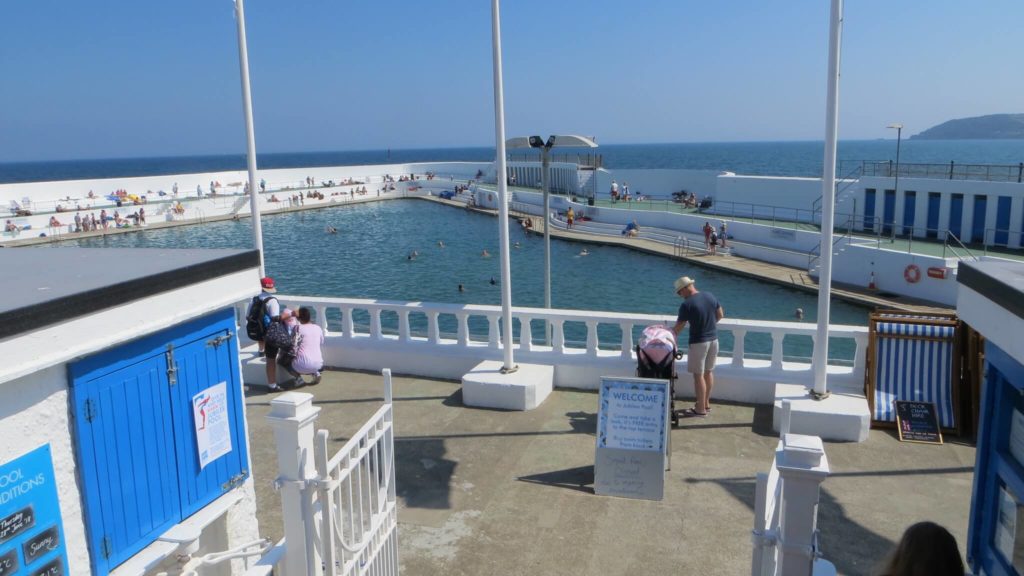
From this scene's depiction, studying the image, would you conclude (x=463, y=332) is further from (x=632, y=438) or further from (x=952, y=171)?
(x=952, y=171)

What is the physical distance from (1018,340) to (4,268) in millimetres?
6176

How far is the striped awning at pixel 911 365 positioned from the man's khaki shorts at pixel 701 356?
74.2 inches

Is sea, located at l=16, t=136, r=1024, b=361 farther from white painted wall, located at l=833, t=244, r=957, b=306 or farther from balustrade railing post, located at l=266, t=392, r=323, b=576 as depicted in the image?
balustrade railing post, located at l=266, t=392, r=323, b=576

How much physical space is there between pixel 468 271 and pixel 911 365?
32042 mm

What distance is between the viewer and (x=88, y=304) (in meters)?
3.94

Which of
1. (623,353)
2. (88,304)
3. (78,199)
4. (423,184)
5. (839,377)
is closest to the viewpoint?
(88,304)

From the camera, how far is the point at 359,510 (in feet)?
16.4

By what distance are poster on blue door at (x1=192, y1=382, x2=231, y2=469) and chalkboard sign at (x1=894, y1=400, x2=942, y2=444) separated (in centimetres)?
696

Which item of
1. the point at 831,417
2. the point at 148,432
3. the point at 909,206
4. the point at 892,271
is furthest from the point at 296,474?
the point at 909,206

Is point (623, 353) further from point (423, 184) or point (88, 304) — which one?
point (423, 184)

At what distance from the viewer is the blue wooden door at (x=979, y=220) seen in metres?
31.6

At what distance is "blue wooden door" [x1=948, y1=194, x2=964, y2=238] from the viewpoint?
32500 mm

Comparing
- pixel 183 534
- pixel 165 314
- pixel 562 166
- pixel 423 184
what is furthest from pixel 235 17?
pixel 423 184

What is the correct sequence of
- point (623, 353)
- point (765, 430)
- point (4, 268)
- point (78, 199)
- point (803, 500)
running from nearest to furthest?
point (803, 500) < point (4, 268) < point (765, 430) < point (623, 353) < point (78, 199)
